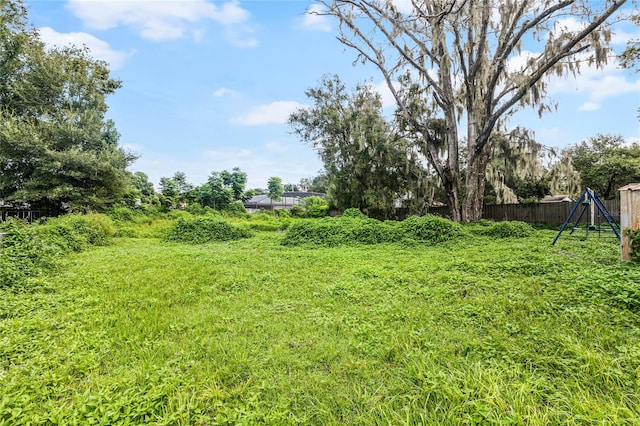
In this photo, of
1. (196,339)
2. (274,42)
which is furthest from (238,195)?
(196,339)

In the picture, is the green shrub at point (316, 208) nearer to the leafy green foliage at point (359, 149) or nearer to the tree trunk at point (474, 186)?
the leafy green foliage at point (359, 149)

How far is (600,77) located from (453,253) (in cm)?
696

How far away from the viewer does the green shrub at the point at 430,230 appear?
7.27m

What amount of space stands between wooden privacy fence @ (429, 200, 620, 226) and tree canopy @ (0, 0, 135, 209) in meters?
16.3

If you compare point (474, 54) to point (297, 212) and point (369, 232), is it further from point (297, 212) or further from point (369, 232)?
point (297, 212)

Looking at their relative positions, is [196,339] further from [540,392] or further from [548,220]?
[548,220]

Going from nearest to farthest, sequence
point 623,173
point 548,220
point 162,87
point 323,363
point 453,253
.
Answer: point 323,363 < point 453,253 < point 162,87 < point 548,220 < point 623,173

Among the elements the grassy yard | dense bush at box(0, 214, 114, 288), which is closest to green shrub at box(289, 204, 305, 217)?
dense bush at box(0, 214, 114, 288)

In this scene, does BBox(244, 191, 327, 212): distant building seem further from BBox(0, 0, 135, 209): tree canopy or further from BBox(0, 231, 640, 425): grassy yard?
BBox(0, 231, 640, 425): grassy yard

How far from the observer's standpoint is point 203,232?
10.1 metres

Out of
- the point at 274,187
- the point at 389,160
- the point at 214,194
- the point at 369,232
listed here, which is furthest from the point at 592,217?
the point at 274,187

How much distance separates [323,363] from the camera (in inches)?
76.4

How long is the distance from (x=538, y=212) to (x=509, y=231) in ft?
18.4

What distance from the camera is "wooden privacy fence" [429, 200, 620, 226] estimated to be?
36.6ft
